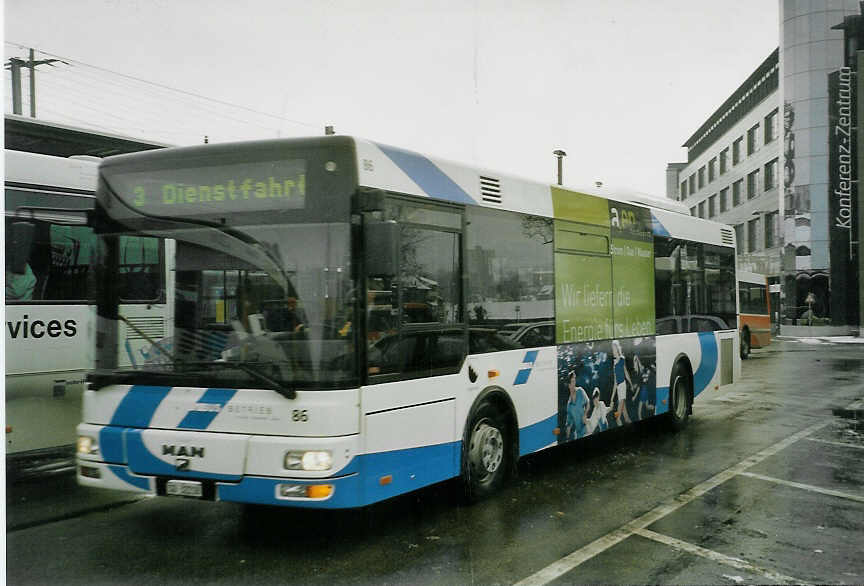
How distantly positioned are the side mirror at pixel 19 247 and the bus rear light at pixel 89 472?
268 centimetres

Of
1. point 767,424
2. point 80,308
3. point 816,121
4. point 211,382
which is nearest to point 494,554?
point 211,382

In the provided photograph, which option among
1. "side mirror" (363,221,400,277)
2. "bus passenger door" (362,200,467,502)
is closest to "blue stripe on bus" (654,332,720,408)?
"bus passenger door" (362,200,467,502)

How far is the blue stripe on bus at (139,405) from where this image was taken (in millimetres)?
5547

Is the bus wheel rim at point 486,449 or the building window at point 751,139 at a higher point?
the building window at point 751,139

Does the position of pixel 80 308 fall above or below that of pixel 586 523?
above

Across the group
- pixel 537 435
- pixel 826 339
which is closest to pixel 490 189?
pixel 537 435

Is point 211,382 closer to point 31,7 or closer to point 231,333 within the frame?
point 231,333

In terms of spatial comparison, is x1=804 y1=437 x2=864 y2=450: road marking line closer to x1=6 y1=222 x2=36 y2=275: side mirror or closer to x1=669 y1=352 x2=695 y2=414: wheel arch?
x1=669 y1=352 x2=695 y2=414: wheel arch

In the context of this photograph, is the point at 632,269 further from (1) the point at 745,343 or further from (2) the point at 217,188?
(1) the point at 745,343

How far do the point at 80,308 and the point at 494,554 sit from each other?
5.04 metres

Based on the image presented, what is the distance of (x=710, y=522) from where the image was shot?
615 centimetres

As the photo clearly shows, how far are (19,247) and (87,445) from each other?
274 centimetres

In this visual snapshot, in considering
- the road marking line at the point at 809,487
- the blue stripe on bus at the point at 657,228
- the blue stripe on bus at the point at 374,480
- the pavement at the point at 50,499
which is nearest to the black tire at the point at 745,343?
the blue stripe on bus at the point at 657,228

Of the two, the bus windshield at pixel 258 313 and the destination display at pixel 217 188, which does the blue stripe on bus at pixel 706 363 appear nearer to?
the bus windshield at pixel 258 313
